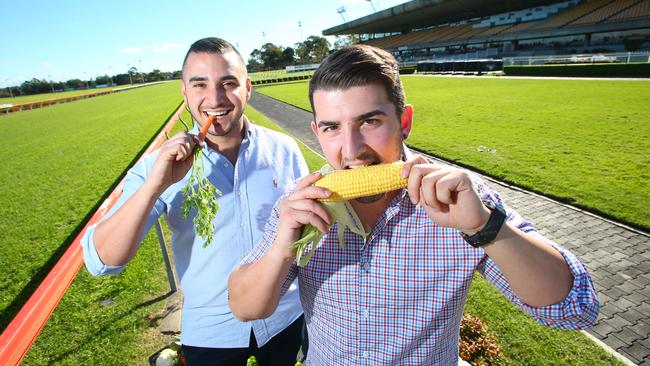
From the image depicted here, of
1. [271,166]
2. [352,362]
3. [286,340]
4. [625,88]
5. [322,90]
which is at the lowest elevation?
[625,88]

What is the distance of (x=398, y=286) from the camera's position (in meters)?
1.55

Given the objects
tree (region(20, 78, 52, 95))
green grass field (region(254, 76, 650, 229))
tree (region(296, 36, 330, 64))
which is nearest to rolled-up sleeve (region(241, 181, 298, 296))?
green grass field (region(254, 76, 650, 229))

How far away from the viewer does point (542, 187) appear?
7.54 m

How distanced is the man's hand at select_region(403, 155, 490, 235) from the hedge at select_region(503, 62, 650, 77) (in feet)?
101

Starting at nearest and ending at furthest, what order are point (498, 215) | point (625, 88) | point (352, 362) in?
1. point (498, 215)
2. point (352, 362)
3. point (625, 88)

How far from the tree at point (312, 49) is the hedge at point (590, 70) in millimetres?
101033

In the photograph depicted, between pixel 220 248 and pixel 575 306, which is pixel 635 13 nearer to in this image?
pixel 575 306

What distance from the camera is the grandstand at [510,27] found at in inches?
1508

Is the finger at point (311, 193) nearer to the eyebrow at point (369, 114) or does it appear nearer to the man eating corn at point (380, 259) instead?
the man eating corn at point (380, 259)

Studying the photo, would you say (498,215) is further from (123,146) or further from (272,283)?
(123,146)

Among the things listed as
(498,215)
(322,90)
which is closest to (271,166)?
(322,90)

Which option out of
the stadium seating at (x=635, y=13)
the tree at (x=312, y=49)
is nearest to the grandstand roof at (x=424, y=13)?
the stadium seating at (x=635, y=13)

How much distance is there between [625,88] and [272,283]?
82.7 feet

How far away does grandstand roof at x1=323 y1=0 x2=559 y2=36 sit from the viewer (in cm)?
5438
